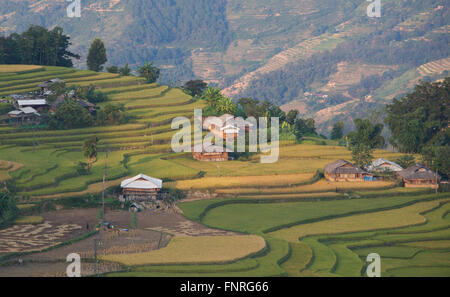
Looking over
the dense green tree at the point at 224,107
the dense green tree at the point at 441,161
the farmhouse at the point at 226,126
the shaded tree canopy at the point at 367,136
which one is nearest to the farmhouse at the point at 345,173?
the dense green tree at the point at 441,161

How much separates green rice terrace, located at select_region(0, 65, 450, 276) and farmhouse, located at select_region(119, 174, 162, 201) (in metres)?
0.85

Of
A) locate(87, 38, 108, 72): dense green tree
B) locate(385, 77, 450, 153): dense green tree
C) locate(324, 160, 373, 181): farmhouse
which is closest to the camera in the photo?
locate(324, 160, 373, 181): farmhouse

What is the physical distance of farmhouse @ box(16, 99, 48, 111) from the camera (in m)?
55.3

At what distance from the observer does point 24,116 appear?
54.0m

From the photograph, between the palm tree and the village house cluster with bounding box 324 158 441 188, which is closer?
the village house cluster with bounding box 324 158 441 188

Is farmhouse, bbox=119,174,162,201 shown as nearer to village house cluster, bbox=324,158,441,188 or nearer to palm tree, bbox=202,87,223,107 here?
village house cluster, bbox=324,158,441,188

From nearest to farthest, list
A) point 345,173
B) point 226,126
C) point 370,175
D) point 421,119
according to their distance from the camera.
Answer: point 345,173
point 370,175
point 226,126
point 421,119

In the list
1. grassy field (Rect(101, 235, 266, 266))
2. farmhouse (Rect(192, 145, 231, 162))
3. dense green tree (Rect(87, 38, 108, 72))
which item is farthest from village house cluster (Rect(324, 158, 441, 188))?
dense green tree (Rect(87, 38, 108, 72))

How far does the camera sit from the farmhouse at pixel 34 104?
55.3 m

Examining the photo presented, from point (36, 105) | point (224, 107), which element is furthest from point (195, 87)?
point (36, 105)

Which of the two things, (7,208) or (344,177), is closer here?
(7,208)

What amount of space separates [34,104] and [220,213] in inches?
861

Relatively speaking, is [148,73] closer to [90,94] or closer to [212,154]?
[90,94]
